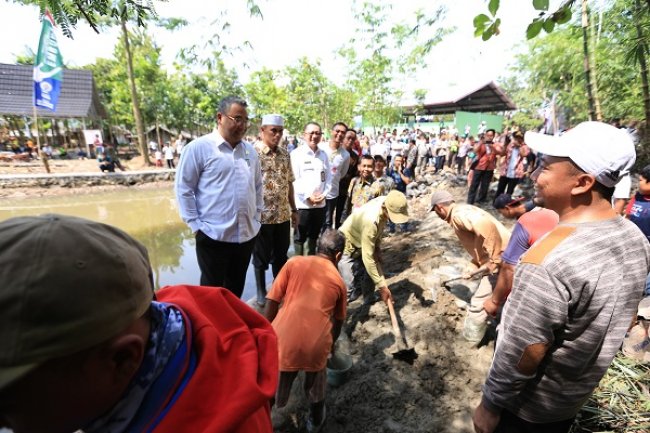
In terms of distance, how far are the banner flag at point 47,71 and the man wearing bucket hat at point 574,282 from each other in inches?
534

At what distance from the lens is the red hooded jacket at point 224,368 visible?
0.70 meters

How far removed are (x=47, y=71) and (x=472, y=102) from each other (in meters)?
23.5

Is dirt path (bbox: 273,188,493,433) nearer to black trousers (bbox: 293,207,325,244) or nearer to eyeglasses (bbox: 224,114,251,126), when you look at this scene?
black trousers (bbox: 293,207,325,244)

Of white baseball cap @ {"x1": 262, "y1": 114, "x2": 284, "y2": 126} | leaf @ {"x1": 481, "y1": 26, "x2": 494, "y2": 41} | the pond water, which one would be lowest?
the pond water

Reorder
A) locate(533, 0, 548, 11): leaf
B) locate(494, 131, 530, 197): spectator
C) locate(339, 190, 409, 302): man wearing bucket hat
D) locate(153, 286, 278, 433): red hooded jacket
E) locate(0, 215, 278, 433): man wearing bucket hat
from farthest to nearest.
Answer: locate(494, 131, 530, 197): spectator, locate(339, 190, 409, 302): man wearing bucket hat, locate(533, 0, 548, 11): leaf, locate(153, 286, 278, 433): red hooded jacket, locate(0, 215, 278, 433): man wearing bucket hat

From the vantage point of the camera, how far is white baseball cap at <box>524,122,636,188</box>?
121 cm

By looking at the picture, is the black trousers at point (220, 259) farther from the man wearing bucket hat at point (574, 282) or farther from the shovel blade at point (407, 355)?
the man wearing bucket hat at point (574, 282)

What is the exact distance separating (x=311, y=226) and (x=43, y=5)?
3.39 metres

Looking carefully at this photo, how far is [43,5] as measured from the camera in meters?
2.07

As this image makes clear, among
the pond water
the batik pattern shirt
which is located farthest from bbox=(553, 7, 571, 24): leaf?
the pond water

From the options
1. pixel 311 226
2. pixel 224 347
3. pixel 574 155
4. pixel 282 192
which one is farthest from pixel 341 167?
pixel 224 347

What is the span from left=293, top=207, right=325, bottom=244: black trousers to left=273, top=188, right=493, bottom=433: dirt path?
118 centimetres

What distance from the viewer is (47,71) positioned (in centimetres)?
1054

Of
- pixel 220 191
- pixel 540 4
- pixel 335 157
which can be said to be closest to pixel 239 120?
pixel 220 191
